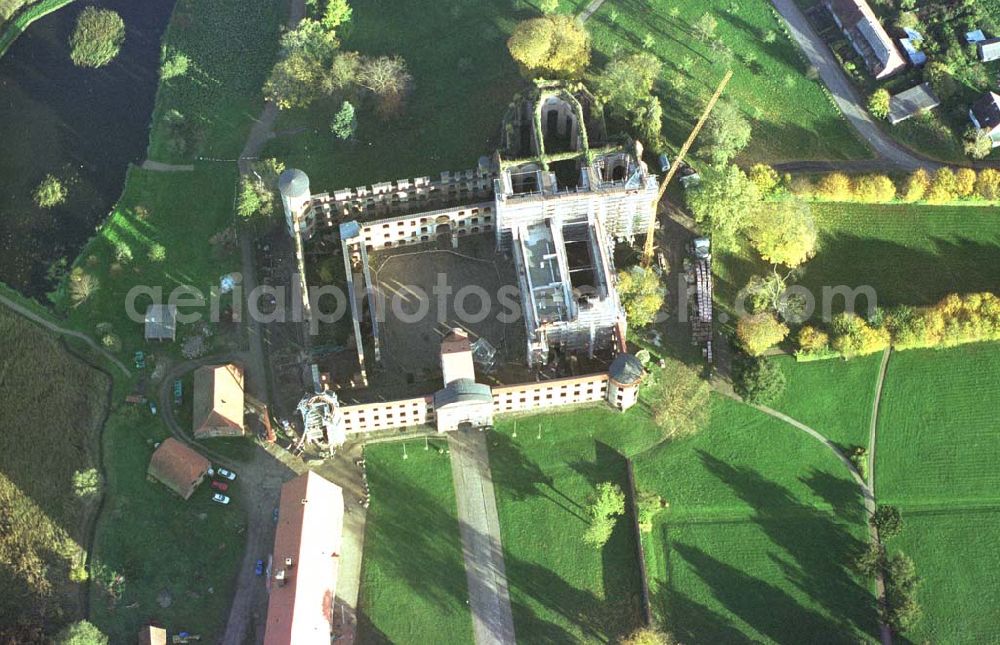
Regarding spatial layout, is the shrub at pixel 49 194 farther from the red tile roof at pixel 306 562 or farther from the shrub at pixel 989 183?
the shrub at pixel 989 183

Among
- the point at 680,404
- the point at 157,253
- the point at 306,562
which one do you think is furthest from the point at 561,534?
the point at 157,253

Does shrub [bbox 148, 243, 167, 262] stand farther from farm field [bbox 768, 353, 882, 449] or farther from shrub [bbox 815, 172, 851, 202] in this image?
shrub [bbox 815, 172, 851, 202]

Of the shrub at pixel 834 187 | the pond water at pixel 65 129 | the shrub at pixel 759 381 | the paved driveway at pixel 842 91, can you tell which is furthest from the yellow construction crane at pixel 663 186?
the pond water at pixel 65 129

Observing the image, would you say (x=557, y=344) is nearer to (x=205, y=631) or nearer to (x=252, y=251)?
(x=252, y=251)

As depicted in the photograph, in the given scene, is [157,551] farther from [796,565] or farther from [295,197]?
[796,565]

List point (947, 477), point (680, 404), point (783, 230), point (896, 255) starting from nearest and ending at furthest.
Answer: point (947, 477) → point (680, 404) → point (783, 230) → point (896, 255)

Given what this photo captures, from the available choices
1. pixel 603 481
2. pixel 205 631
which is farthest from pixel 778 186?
pixel 205 631
